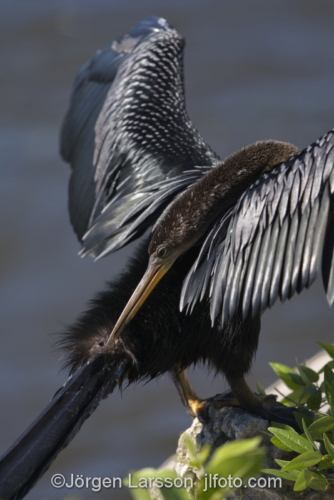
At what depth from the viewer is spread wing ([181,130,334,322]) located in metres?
1.82

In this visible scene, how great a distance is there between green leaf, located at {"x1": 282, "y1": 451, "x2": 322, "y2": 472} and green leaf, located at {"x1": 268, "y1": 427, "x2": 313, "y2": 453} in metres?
0.02

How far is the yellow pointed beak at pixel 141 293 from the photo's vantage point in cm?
203

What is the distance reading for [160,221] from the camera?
2.18 metres

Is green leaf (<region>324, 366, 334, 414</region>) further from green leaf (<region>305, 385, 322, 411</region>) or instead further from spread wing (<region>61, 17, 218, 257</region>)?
spread wing (<region>61, 17, 218, 257</region>)

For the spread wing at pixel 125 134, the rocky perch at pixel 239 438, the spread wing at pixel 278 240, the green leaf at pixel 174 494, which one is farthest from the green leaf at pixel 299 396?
the green leaf at pixel 174 494

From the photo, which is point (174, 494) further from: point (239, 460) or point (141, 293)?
point (141, 293)

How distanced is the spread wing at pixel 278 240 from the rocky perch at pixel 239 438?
39 centimetres

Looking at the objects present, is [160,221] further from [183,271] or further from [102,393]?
[102,393]

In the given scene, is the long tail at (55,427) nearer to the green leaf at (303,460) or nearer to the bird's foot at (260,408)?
→ the bird's foot at (260,408)

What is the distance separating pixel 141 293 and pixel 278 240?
43 cm

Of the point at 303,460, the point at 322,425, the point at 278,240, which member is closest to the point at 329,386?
the point at 322,425

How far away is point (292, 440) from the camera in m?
1.67

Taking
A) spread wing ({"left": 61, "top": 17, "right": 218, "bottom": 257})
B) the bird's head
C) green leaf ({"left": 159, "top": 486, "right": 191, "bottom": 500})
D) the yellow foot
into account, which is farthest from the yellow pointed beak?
green leaf ({"left": 159, "top": 486, "right": 191, "bottom": 500})

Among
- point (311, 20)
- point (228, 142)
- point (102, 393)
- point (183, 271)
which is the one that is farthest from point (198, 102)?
point (102, 393)
